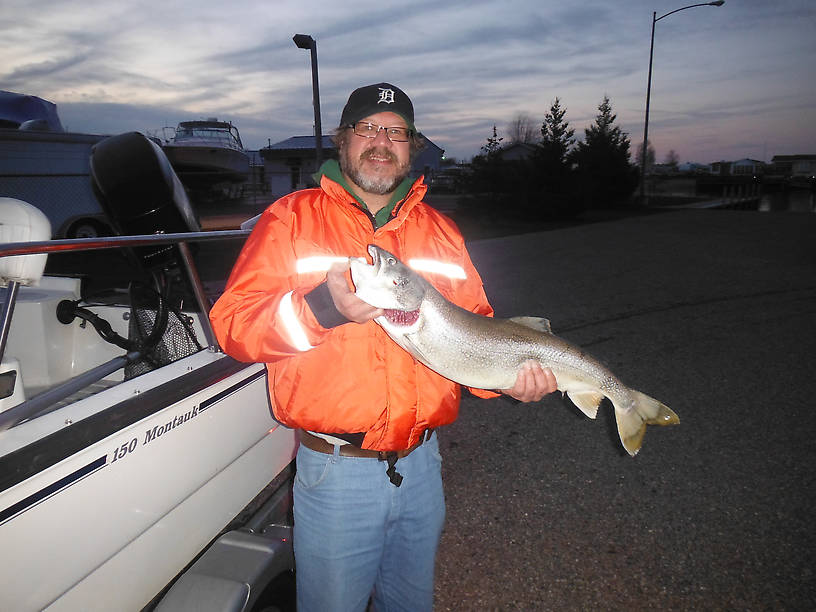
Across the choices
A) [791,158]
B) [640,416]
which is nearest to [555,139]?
[640,416]

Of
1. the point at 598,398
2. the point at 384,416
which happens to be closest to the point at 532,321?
the point at 598,398

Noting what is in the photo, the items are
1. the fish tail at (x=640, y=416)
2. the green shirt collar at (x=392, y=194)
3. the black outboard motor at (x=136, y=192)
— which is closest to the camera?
the green shirt collar at (x=392, y=194)

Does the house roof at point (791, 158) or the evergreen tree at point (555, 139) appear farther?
the house roof at point (791, 158)

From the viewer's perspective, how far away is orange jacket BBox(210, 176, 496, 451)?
1.93 m

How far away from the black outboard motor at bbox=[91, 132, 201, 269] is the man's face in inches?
66.2

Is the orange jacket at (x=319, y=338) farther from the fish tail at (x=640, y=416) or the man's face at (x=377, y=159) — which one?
the fish tail at (x=640, y=416)

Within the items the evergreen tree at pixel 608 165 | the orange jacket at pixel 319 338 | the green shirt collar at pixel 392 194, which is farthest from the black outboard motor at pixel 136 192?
the evergreen tree at pixel 608 165

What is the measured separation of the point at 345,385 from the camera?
6.77ft

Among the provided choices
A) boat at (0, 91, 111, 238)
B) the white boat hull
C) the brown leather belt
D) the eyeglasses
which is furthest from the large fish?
boat at (0, 91, 111, 238)

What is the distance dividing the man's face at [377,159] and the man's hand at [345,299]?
652 millimetres

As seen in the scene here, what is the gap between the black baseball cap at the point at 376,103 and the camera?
2.49 m

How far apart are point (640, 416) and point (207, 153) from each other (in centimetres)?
2359

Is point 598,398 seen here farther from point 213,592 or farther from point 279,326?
point 213,592

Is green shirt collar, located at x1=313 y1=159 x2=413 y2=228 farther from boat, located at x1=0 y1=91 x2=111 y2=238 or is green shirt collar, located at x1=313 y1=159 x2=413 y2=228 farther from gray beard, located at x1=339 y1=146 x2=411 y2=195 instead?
boat, located at x1=0 y1=91 x2=111 y2=238
